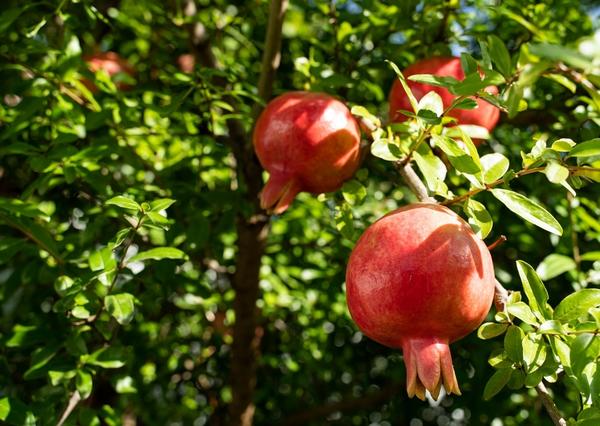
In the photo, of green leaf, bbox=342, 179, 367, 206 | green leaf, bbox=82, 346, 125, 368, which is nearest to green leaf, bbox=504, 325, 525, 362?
green leaf, bbox=342, 179, 367, 206

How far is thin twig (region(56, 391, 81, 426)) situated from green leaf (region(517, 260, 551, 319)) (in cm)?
76

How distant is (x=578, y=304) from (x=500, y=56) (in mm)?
333

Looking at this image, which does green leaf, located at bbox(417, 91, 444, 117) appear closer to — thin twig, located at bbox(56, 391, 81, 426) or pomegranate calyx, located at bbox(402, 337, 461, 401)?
pomegranate calyx, located at bbox(402, 337, 461, 401)

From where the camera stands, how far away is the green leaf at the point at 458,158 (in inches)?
33.7

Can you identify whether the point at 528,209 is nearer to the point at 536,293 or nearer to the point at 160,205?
the point at 536,293

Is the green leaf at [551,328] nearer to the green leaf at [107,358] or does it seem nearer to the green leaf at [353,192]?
the green leaf at [353,192]

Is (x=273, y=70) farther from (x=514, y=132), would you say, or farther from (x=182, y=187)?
(x=514, y=132)

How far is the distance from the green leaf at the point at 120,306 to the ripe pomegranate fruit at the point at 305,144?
28 centimetres

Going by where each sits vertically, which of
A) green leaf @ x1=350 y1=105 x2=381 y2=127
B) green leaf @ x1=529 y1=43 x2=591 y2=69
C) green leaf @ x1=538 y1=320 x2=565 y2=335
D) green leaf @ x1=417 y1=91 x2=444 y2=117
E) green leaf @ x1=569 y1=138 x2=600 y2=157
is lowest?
green leaf @ x1=538 y1=320 x2=565 y2=335

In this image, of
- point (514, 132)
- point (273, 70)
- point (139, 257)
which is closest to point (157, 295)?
point (139, 257)

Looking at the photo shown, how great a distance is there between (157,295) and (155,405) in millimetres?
1123

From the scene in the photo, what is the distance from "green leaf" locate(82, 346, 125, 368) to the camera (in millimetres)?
1138

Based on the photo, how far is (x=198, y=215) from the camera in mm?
1374

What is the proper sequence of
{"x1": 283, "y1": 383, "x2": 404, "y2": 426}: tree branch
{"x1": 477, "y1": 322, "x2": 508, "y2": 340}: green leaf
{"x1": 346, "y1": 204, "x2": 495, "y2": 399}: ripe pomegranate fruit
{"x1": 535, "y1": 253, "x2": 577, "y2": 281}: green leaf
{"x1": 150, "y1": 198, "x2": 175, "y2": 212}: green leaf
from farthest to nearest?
{"x1": 283, "y1": 383, "x2": 404, "y2": 426}: tree branch → {"x1": 535, "y1": 253, "x2": 577, "y2": 281}: green leaf → {"x1": 150, "y1": 198, "x2": 175, "y2": 212}: green leaf → {"x1": 477, "y1": 322, "x2": 508, "y2": 340}: green leaf → {"x1": 346, "y1": 204, "x2": 495, "y2": 399}: ripe pomegranate fruit
